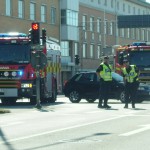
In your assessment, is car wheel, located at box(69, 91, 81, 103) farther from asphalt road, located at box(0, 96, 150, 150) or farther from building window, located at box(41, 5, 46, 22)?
building window, located at box(41, 5, 46, 22)

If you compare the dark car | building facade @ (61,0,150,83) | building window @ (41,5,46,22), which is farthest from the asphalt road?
building facade @ (61,0,150,83)

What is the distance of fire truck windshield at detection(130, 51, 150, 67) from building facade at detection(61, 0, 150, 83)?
113ft

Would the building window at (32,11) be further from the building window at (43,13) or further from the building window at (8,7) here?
the building window at (8,7)

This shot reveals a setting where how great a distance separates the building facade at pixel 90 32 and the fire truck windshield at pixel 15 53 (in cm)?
4121

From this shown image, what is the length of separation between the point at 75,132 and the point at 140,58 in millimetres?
20252

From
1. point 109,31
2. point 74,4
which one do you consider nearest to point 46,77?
point 74,4

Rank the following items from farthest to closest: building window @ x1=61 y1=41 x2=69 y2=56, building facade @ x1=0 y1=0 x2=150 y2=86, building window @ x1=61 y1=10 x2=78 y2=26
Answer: building window @ x1=61 y1=41 x2=69 y2=56
building window @ x1=61 y1=10 x2=78 y2=26
building facade @ x1=0 y1=0 x2=150 y2=86

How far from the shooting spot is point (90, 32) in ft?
273

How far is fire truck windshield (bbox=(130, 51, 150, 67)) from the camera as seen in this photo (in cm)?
3541

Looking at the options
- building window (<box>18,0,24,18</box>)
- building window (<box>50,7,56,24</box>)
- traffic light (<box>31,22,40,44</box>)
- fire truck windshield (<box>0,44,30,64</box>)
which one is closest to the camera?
traffic light (<box>31,22,40,44</box>)

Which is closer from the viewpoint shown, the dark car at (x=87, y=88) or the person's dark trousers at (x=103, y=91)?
the person's dark trousers at (x=103, y=91)

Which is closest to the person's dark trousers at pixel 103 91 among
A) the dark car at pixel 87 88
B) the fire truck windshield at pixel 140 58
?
the dark car at pixel 87 88

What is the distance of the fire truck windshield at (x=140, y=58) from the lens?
35406 millimetres

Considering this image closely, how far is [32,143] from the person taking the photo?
525 inches
